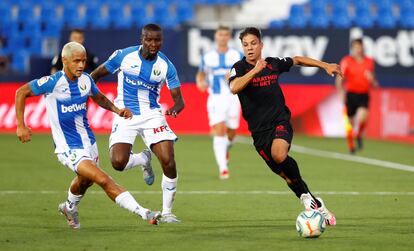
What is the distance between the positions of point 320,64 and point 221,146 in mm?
5743

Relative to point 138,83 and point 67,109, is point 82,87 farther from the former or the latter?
point 138,83

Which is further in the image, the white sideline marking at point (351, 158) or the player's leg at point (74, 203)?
the white sideline marking at point (351, 158)

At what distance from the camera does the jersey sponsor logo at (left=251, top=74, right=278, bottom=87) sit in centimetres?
1054

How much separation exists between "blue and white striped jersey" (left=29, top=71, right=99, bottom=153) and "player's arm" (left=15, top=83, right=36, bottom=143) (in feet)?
0.63

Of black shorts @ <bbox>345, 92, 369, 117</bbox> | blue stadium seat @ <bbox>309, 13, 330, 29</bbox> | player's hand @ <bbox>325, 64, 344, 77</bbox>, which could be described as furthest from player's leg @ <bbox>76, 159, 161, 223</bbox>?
blue stadium seat @ <bbox>309, 13, 330, 29</bbox>

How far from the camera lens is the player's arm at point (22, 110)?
9438 mm

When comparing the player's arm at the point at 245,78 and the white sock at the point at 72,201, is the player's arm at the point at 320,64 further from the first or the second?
the white sock at the point at 72,201

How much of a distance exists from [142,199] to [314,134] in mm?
12897

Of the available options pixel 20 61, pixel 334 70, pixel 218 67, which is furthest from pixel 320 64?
pixel 20 61

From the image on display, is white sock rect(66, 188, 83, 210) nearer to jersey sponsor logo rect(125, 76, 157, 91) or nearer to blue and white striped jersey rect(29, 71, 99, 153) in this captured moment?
blue and white striped jersey rect(29, 71, 99, 153)

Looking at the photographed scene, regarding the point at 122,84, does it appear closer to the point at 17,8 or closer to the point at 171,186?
the point at 171,186


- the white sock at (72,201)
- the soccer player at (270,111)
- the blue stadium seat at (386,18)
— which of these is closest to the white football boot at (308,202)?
the soccer player at (270,111)

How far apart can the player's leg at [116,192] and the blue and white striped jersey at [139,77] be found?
1.67m

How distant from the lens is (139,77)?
440 inches
